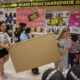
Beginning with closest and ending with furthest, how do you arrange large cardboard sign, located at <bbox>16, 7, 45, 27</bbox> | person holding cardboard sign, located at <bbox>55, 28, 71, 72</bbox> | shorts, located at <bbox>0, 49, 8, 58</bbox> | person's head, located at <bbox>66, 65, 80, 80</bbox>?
person's head, located at <bbox>66, 65, 80, 80</bbox> < person holding cardboard sign, located at <bbox>55, 28, 71, 72</bbox> < shorts, located at <bbox>0, 49, 8, 58</bbox> < large cardboard sign, located at <bbox>16, 7, 45, 27</bbox>

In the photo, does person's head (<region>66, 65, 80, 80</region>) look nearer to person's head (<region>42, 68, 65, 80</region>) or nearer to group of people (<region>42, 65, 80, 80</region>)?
group of people (<region>42, 65, 80, 80</region>)

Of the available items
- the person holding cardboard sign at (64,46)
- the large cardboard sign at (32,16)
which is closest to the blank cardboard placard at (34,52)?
the person holding cardboard sign at (64,46)

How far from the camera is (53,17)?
4840 mm

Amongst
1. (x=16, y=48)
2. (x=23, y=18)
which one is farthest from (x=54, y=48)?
(x=23, y=18)

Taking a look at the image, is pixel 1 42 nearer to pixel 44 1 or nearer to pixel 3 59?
pixel 3 59

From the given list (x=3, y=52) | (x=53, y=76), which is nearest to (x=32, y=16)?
(x=3, y=52)

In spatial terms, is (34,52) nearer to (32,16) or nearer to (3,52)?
(3,52)

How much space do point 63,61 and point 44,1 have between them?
2.49 m

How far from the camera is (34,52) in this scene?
2.78 meters

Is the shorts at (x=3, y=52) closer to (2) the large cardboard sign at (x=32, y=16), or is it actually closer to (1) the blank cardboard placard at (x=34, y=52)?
(1) the blank cardboard placard at (x=34, y=52)

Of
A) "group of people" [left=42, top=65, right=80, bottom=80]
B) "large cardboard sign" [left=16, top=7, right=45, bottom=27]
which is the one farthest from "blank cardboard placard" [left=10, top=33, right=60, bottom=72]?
"large cardboard sign" [left=16, top=7, right=45, bottom=27]

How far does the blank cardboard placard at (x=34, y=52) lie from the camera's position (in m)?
2.71

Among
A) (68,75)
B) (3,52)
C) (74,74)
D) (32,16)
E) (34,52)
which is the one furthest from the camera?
(32,16)

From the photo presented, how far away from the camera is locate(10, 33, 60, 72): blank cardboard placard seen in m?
2.71
